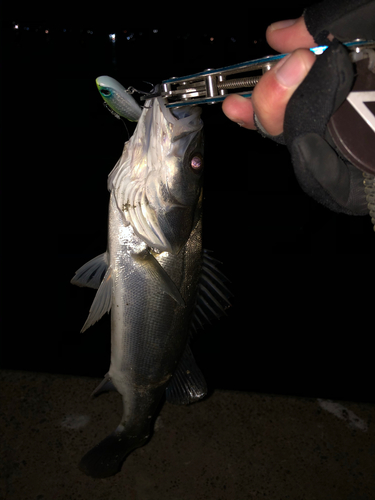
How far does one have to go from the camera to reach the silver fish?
67.4 inches

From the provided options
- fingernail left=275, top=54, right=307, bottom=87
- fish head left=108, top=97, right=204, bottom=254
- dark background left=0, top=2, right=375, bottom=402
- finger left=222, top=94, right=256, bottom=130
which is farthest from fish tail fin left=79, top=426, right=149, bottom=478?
fingernail left=275, top=54, right=307, bottom=87

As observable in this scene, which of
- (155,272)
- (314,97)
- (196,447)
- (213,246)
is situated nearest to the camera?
(314,97)

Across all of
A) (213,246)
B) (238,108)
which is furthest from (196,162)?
(213,246)

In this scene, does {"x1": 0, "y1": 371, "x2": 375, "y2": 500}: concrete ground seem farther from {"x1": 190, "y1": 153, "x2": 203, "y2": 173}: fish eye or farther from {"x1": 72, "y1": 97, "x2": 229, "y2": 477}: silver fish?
{"x1": 190, "y1": 153, "x2": 203, "y2": 173}: fish eye

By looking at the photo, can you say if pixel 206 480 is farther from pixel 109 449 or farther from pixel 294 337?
pixel 294 337

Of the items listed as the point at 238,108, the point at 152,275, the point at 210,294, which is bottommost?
the point at 210,294

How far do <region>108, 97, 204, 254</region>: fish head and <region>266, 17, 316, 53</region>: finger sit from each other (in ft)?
1.96

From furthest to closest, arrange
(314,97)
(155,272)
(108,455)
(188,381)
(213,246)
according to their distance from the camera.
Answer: (213,246) < (188,381) < (108,455) < (155,272) < (314,97)

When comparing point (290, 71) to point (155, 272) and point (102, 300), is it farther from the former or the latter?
point (102, 300)

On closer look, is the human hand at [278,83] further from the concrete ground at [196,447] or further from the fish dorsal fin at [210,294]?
the concrete ground at [196,447]

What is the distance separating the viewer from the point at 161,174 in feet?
5.72

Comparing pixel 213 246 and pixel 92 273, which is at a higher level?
pixel 92 273

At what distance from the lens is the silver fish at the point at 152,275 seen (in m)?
1.71

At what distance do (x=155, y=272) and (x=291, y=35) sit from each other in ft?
4.68
